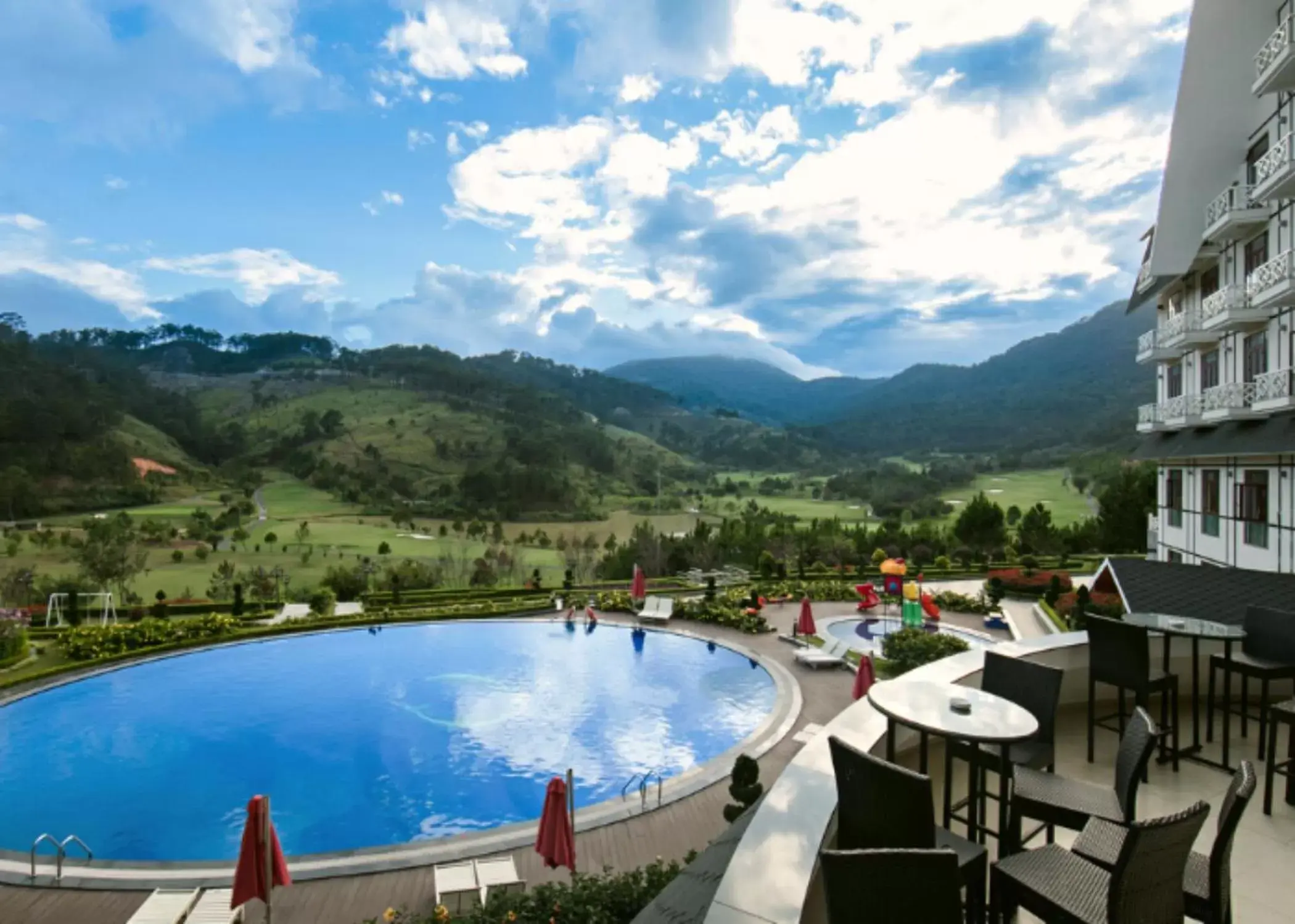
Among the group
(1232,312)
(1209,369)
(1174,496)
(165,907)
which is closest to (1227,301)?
(1232,312)

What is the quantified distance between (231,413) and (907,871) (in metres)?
122

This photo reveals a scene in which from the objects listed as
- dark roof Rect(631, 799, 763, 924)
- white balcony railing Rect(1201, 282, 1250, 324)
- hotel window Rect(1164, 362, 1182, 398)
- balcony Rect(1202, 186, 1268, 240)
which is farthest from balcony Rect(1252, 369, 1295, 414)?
dark roof Rect(631, 799, 763, 924)

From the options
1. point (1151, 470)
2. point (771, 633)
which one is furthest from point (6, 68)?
point (1151, 470)

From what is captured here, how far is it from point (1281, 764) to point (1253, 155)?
15756 mm

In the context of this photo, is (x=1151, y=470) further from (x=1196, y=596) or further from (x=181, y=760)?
(x=181, y=760)

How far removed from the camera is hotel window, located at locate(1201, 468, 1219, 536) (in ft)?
54.4

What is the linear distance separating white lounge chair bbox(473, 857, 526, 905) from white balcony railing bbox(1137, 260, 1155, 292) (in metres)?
19.3

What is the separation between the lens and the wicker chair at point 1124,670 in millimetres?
4980

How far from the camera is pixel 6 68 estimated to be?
5116 centimetres

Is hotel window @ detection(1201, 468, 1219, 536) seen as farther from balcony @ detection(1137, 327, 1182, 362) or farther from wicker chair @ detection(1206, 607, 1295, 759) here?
wicker chair @ detection(1206, 607, 1295, 759)

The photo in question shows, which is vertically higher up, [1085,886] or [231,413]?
[231,413]

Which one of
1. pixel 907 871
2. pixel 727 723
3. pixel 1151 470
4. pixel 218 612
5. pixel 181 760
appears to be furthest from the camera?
pixel 1151 470

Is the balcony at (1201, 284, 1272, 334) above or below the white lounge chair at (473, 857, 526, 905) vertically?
above

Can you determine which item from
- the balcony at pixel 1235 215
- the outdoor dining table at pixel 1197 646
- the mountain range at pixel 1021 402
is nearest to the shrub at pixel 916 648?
the outdoor dining table at pixel 1197 646
